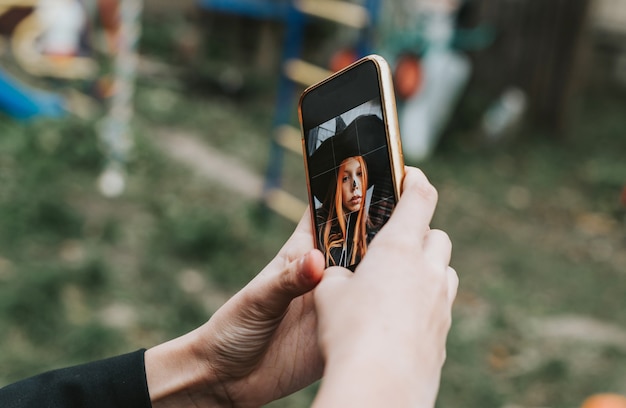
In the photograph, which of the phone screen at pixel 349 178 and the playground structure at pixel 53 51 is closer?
the phone screen at pixel 349 178

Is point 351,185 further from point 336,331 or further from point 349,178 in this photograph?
point 336,331

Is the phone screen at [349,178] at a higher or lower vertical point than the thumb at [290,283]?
higher

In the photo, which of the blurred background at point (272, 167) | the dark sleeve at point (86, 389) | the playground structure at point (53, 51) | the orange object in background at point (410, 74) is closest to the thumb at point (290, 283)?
the dark sleeve at point (86, 389)

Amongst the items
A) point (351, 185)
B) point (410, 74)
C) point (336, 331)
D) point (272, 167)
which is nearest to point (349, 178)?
point (351, 185)

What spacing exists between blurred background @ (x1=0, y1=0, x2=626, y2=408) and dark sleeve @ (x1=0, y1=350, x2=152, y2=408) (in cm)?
183

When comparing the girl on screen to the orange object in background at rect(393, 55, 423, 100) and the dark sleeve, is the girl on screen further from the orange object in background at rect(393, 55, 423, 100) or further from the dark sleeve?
the orange object in background at rect(393, 55, 423, 100)

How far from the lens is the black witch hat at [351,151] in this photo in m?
1.03

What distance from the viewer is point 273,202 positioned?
4.76m

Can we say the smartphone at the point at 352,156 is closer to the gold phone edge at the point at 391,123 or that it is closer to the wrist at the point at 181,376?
the gold phone edge at the point at 391,123

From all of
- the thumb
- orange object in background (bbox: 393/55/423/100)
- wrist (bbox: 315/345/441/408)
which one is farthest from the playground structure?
wrist (bbox: 315/345/441/408)

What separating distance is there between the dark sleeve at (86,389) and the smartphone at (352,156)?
1.31ft

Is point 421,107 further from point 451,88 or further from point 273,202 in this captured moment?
point 273,202

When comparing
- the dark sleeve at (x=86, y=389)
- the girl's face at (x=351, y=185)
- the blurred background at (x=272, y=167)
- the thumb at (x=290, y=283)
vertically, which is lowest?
the blurred background at (x=272, y=167)

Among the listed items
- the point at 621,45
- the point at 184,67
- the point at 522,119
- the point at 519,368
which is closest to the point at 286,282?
the point at 519,368
